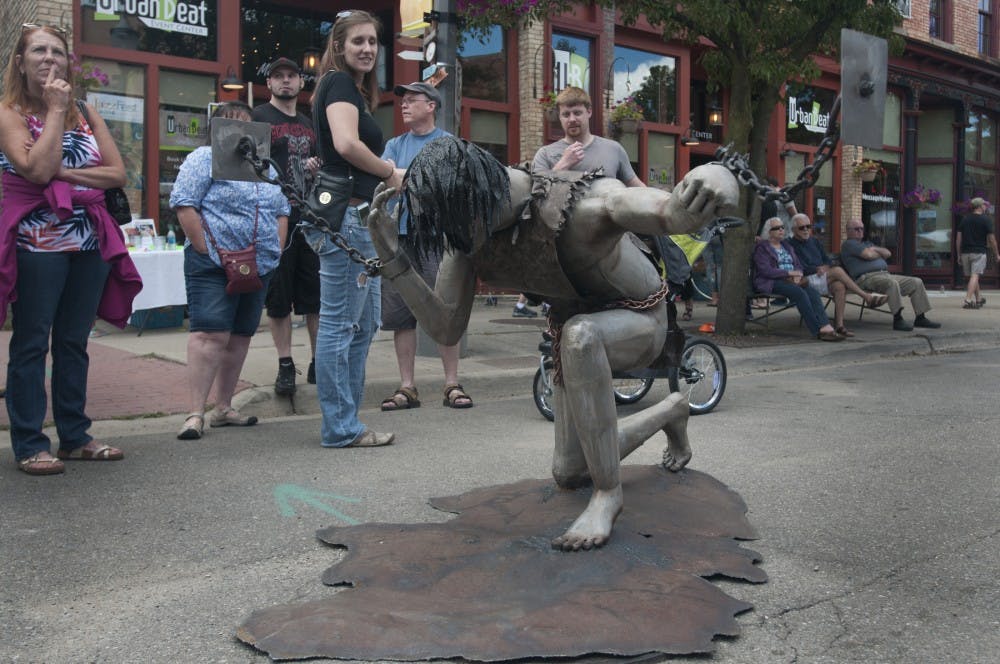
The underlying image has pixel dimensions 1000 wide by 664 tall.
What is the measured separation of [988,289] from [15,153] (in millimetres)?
23762

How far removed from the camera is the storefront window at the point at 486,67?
584 inches

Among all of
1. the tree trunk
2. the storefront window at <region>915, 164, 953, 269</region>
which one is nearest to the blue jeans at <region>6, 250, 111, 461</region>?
the tree trunk

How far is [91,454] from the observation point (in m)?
4.85

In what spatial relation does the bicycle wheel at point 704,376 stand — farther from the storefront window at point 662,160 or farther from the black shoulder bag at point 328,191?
the storefront window at point 662,160

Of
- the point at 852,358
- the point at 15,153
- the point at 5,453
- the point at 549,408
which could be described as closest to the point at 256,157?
the point at 15,153

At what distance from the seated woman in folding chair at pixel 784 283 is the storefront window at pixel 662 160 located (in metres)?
6.10

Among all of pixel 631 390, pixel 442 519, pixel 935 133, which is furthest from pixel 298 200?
pixel 935 133

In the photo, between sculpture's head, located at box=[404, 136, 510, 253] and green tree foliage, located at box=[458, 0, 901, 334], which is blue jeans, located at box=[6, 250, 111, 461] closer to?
sculpture's head, located at box=[404, 136, 510, 253]

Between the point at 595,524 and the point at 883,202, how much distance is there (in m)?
20.5

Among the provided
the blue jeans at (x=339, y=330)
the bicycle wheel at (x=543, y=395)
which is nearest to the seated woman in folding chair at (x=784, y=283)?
the bicycle wheel at (x=543, y=395)

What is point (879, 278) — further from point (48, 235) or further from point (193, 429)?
point (48, 235)

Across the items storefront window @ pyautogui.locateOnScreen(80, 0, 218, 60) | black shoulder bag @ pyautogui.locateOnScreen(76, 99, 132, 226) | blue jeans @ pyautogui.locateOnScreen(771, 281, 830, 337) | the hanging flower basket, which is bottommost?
blue jeans @ pyautogui.locateOnScreen(771, 281, 830, 337)

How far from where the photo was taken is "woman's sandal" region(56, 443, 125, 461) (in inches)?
191

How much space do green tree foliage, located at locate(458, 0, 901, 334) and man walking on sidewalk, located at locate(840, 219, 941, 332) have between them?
75.6 inches
